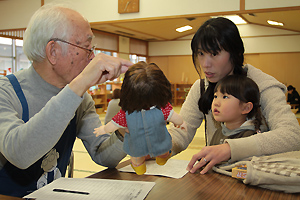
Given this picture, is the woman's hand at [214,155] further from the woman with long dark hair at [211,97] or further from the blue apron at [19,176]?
the blue apron at [19,176]

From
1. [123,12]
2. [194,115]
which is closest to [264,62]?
[123,12]

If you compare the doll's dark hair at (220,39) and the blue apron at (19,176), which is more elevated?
the doll's dark hair at (220,39)

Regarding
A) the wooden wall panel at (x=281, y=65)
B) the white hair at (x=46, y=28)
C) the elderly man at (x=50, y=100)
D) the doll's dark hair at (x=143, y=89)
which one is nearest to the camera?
the doll's dark hair at (x=143, y=89)

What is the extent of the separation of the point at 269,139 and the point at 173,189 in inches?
20.1

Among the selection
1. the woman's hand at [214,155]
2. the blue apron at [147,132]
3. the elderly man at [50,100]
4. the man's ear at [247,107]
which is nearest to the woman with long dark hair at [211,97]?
the woman's hand at [214,155]

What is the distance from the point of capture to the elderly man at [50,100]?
3.22ft

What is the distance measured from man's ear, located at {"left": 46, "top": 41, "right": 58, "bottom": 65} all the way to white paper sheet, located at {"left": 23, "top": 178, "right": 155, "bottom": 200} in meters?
0.53

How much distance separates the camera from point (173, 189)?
43.2 inches

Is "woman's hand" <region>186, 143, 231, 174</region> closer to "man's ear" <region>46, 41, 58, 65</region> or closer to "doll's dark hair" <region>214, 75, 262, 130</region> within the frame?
"doll's dark hair" <region>214, 75, 262, 130</region>

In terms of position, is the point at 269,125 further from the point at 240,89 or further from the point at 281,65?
the point at 281,65

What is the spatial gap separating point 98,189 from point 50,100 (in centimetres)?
38

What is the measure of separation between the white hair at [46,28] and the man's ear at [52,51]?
3cm

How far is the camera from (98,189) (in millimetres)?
1085

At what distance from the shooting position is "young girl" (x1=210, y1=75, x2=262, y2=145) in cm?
130
